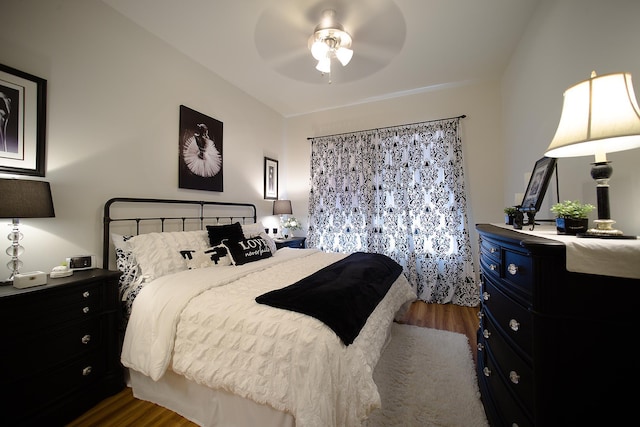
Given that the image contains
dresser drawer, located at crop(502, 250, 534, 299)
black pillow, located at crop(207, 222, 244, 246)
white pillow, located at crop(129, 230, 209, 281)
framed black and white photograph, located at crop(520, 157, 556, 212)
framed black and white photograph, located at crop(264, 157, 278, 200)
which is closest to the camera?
dresser drawer, located at crop(502, 250, 534, 299)

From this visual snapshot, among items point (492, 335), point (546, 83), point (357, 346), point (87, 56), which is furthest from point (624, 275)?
point (87, 56)

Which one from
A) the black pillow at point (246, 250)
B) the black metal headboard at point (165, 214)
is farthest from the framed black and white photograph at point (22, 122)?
the black pillow at point (246, 250)

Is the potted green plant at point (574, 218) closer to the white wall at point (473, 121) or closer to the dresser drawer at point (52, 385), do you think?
the white wall at point (473, 121)

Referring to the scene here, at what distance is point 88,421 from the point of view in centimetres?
150

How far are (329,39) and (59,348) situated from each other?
2946mm

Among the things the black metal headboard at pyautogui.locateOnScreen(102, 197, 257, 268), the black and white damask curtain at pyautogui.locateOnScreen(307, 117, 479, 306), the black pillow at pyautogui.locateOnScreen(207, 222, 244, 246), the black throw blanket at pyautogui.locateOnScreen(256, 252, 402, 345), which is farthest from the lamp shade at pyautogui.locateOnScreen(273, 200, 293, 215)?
the black throw blanket at pyautogui.locateOnScreen(256, 252, 402, 345)

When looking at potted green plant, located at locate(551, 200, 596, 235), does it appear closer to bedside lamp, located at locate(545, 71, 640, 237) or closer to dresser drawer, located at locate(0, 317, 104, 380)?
bedside lamp, located at locate(545, 71, 640, 237)

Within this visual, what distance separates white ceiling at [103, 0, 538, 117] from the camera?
207 cm

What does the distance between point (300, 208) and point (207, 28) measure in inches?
109

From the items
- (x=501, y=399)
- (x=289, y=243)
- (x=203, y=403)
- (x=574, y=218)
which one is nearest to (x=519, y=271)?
(x=574, y=218)

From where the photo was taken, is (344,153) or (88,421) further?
(344,153)

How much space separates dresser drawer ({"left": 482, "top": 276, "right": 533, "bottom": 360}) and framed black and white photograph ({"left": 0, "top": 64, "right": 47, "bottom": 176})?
288 centimetres

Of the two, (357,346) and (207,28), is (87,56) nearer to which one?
(207,28)

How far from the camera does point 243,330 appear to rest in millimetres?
1287
